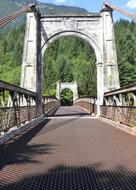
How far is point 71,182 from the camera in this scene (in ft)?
16.2

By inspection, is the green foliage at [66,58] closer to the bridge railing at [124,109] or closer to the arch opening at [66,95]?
the arch opening at [66,95]

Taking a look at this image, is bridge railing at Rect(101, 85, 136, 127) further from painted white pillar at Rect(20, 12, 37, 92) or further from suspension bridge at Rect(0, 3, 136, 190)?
painted white pillar at Rect(20, 12, 37, 92)

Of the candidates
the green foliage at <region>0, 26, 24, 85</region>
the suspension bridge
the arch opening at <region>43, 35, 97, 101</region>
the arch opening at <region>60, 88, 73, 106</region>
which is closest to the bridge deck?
the suspension bridge

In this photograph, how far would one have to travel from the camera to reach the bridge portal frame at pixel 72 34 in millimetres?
22094

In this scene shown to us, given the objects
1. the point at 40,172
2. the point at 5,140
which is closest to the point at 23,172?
the point at 40,172

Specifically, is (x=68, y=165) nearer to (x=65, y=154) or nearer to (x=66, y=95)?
(x=65, y=154)

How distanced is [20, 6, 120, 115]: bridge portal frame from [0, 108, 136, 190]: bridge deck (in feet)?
43.6

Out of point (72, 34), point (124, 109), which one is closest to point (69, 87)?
point (72, 34)

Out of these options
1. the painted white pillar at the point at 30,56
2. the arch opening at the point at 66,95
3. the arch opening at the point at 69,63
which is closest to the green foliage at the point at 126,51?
the arch opening at the point at 69,63

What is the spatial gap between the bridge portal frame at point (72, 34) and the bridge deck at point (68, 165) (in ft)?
43.6

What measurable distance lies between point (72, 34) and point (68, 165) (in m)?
17.6

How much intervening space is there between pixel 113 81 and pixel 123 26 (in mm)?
77078

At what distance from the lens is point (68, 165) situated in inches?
236

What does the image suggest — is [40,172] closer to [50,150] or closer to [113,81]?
[50,150]
